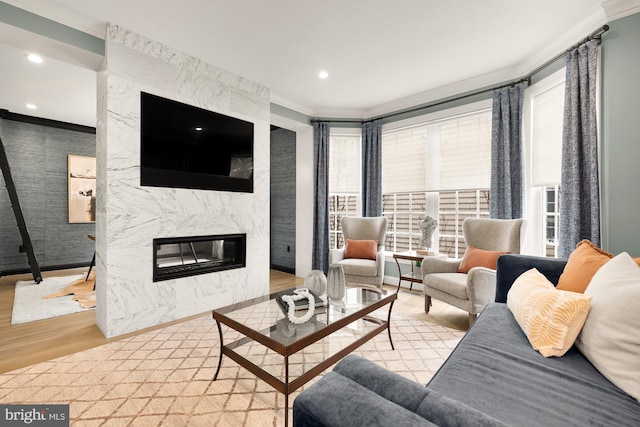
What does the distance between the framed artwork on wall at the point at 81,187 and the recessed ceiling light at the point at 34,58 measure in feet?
8.55

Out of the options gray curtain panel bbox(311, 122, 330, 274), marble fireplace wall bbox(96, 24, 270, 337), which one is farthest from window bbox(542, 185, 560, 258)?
marble fireplace wall bbox(96, 24, 270, 337)

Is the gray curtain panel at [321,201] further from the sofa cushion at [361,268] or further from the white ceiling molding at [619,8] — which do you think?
the white ceiling molding at [619,8]

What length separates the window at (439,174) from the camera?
12.3ft

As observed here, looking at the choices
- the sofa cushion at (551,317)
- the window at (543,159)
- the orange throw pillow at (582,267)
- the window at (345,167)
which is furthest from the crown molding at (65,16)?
the window at (543,159)

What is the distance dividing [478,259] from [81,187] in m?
6.59

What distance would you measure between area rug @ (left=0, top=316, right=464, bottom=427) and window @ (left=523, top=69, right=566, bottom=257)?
1.60 m

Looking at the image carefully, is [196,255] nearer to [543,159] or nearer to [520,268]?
[520,268]

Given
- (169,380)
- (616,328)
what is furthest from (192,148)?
(616,328)

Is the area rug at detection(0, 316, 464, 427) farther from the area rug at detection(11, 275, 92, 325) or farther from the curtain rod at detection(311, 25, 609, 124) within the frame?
the curtain rod at detection(311, 25, 609, 124)

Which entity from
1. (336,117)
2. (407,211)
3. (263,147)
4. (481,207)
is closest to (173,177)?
(263,147)

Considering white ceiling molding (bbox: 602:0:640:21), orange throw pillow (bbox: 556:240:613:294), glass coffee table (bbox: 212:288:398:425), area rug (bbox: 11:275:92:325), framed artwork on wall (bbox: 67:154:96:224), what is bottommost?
area rug (bbox: 11:275:92:325)

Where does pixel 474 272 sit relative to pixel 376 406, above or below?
below

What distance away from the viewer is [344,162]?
489 cm

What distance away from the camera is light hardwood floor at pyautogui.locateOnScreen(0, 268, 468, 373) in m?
2.23
